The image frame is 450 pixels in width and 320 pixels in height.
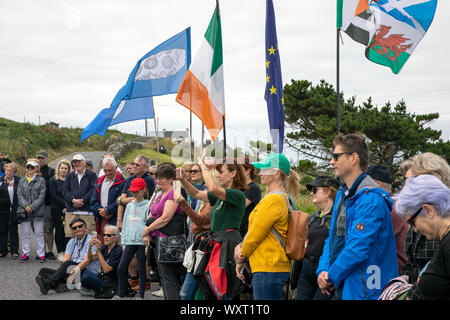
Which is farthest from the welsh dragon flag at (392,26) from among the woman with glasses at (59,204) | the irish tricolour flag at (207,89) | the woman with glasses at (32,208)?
the woman with glasses at (32,208)

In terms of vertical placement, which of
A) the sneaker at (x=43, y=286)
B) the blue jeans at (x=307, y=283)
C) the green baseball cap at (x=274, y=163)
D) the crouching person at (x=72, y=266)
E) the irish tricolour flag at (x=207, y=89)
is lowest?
the sneaker at (x=43, y=286)

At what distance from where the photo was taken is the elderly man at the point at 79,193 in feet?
32.5

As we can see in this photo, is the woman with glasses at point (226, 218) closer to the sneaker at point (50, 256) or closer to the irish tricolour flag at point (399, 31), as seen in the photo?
the irish tricolour flag at point (399, 31)

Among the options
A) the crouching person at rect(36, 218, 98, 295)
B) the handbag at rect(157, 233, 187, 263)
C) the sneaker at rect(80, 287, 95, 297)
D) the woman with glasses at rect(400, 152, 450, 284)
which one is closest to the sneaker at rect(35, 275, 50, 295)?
the crouching person at rect(36, 218, 98, 295)

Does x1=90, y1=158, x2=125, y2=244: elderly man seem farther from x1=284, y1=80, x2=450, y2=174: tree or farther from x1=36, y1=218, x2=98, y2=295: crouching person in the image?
x1=284, y1=80, x2=450, y2=174: tree

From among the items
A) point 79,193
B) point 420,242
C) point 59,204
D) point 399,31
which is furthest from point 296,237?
point 59,204

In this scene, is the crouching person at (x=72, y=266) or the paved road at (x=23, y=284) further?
the crouching person at (x=72, y=266)

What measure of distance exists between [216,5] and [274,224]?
5317 mm

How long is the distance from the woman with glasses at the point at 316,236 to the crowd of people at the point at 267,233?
0.04 feet

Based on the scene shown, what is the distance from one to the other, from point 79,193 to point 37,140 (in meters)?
37.5

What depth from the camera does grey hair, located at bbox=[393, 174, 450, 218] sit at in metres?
2.81

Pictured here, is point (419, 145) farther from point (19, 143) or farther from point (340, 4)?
point (19, 143)

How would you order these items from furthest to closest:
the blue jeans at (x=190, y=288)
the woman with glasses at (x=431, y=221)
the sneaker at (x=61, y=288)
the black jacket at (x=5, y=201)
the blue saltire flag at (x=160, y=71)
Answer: the black jacket at (x=5, y=201) → the blue saltire flag at (x=160, y=71) → the sneaker at (x=61, y=288) → the blue jeans at (x=190, y=288) → the woman with glasses at (x=431, y=221)

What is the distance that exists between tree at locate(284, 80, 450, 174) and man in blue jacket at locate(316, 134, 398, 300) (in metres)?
15.5
